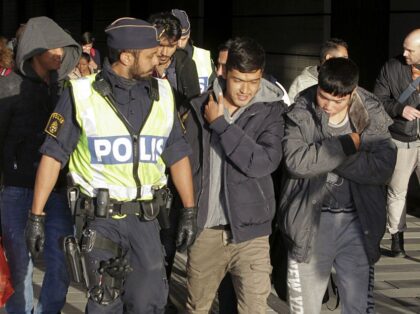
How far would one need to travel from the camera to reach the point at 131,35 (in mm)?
4848

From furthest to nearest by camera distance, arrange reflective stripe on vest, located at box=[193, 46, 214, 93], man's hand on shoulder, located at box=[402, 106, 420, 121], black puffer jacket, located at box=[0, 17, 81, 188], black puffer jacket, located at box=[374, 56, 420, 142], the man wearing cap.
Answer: black puffer jacket, located at box=[374, 56, 420, 142] < man's hand on shoulder, located at box=[402, 106, 420, 121] < reflective stripe on vest, located at box=[193, 46, 214, 93] < the man wearing cap < black puffer jacket, located at box=[0, 17, 81, 188]

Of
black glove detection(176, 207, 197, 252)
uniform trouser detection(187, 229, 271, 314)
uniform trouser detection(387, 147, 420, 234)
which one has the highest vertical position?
black glove detection(176, 207, 197, 252)

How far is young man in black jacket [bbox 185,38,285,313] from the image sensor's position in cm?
494

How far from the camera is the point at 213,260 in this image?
517 cm

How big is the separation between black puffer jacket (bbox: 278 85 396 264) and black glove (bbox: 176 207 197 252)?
1.39ft

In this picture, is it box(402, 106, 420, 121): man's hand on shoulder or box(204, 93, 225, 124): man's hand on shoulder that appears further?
box(402, 106, 420, 121): man's hand on shoulder

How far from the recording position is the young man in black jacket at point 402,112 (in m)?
7.71

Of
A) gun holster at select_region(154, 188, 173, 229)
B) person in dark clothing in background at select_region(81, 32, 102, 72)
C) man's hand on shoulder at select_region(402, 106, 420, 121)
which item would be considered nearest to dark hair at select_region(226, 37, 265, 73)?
gun holster at select_region(154, 188, 173, 229)

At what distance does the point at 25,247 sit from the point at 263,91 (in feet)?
Result: 5.10

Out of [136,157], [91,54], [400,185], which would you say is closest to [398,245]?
[400,185]

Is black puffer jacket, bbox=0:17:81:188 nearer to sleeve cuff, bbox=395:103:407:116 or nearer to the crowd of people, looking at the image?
the crowd of people

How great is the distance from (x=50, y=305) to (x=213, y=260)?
1025 mm

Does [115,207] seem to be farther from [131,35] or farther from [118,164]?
[131,35]

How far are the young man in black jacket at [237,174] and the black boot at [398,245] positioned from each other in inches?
138
